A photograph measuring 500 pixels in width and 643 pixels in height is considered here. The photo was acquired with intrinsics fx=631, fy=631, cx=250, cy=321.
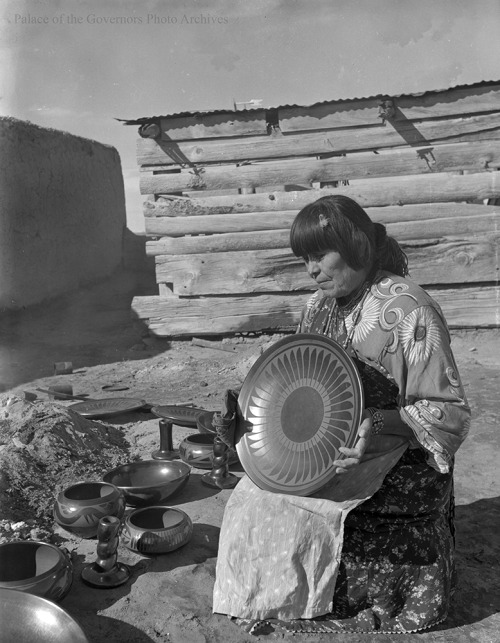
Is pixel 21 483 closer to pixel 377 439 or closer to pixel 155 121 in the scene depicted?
pixel 377 439

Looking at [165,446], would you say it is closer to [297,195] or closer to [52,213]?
[297,195]

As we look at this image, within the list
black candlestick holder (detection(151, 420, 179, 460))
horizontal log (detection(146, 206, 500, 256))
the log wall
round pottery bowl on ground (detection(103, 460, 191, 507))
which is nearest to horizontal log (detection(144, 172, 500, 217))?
the log wall

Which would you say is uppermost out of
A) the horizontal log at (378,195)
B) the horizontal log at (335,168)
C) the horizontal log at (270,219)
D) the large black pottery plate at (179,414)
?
the horizontal log at (335,168)

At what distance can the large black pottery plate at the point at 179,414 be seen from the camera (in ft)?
15.2

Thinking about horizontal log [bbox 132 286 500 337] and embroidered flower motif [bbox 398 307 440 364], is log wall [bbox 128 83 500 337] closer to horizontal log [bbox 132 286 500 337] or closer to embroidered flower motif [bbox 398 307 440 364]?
horizontal log [bbox 132 286 500 337]

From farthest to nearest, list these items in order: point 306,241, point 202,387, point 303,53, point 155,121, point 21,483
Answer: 1. point 155,121
2. point 303,53
3. point 202,387
4. point 21,483
5. point 306,241

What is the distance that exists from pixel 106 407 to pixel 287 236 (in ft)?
10.7

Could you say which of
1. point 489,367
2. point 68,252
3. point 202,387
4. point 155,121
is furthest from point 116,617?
point 68,252

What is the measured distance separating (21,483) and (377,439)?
2235mm

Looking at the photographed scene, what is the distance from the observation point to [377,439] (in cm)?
228

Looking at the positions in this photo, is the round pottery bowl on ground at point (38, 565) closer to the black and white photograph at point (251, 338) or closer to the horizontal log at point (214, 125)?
the black and white photograph at point (251, 338)

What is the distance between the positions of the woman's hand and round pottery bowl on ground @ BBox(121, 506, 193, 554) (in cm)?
108

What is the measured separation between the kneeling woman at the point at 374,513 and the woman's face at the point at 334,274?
0.02 metres

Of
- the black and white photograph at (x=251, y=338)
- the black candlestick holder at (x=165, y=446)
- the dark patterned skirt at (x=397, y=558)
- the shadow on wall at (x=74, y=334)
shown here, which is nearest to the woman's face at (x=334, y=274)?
the black and white photograph at (x=251, y=338)
